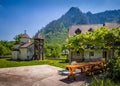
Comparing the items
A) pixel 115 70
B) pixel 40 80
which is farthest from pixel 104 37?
pixel 40 80

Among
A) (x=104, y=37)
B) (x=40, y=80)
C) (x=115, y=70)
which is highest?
(x=104, y=37)

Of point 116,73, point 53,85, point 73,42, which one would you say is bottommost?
point 53,85

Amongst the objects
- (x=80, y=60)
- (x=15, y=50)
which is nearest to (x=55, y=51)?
(x=15, y=50)

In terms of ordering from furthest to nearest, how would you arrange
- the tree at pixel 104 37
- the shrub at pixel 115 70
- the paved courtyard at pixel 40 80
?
the tree at pixel 104 37 → the paved courtyard at pixel 40 80 → the shrub at pixel 115 70

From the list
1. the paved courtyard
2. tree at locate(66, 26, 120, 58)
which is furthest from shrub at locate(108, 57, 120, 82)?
tree at locate(66, 26, 120, 58)

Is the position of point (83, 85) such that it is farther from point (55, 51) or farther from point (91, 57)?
point (55, 51)

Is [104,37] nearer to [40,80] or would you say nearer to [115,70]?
[115,70]

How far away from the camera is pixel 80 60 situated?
1570 inches

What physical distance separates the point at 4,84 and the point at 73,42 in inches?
393

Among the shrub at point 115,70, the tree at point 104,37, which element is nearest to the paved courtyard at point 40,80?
the shrub at point 115,70

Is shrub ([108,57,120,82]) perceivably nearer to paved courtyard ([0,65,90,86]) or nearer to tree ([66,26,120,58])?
paved courtyard ([0,65,90,86])

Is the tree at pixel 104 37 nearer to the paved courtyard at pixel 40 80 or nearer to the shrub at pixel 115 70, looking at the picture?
the shrub at pixel 115 70

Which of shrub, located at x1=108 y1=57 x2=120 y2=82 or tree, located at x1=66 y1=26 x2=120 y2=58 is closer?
shrub, located at x1=108 y1=57 x2=120 y2=82

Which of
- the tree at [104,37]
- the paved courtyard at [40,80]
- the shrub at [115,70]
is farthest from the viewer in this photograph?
the tree at [104,37]
